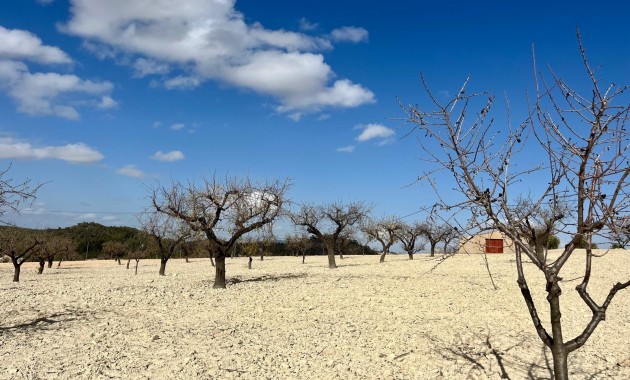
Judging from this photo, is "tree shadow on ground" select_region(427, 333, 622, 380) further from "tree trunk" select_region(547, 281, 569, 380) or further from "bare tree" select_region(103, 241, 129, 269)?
"bare tree" select_region(103, 241, 129, 269)

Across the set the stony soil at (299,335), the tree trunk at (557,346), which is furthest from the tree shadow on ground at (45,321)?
the tree trunk at (557,346)

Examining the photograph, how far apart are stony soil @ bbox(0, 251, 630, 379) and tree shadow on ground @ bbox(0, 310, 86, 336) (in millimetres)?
31

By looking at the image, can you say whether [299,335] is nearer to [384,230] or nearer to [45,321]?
[45,321]

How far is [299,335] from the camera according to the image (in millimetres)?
9328

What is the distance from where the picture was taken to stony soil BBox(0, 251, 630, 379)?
23.6ft

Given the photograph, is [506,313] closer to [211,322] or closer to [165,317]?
[211,322]

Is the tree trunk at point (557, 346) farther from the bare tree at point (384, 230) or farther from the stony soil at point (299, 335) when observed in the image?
the bare tree at point (384, 230)

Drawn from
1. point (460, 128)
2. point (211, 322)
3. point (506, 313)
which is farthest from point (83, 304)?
point (460, 128)

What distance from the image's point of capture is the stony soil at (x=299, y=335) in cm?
721

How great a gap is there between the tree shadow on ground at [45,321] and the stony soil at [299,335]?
0.03 metres

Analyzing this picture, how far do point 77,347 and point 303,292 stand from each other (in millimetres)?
7758

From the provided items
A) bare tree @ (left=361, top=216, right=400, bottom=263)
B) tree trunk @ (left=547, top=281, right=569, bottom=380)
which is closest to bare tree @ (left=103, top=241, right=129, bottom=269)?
bare tree @ (left=361, top=216, right=400, bottom=263)

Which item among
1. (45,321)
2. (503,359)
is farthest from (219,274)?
(503,359)

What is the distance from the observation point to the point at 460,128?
4.34 metres
